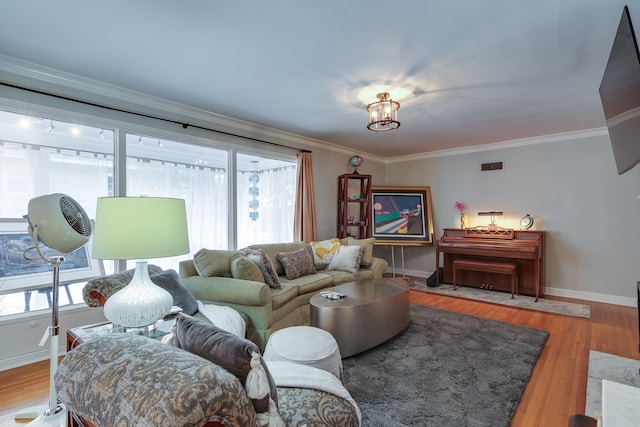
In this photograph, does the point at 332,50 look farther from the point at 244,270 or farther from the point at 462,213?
the point at 462,213

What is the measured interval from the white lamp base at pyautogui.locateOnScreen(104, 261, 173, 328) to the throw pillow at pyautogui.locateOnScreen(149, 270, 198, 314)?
2.16ft

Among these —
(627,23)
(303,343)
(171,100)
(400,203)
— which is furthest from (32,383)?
(400,203)

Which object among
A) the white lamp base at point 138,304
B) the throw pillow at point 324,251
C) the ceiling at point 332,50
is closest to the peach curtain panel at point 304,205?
the throw pillow at point 324,251

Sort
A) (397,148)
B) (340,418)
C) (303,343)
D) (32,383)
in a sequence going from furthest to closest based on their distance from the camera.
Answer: (397,148)
(32,383)
(303,343)
(340,418)

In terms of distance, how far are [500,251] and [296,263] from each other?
119 inches

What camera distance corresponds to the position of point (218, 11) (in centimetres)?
180

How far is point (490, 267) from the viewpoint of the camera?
457 cm

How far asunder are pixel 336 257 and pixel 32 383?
3064 mm

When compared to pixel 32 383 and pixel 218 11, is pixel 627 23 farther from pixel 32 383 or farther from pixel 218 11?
pixel 32 383

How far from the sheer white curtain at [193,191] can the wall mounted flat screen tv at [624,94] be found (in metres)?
3.59

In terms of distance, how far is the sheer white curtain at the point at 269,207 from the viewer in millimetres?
4188

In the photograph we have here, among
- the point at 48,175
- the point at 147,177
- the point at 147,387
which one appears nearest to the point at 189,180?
the point at 147,177

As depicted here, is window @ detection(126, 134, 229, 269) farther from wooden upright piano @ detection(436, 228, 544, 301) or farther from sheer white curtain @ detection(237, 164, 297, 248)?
wooden upright piano @ detection(436, 228, 544, 301)

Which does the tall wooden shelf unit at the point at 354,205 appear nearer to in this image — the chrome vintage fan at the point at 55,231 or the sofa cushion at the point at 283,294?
the sofa cushion at the point at 283,294
